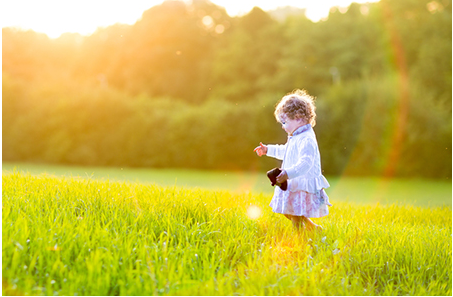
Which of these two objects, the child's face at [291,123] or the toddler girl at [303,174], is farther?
the child's face at [291,123]

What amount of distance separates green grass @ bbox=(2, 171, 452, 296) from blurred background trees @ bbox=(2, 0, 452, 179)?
1046 cm

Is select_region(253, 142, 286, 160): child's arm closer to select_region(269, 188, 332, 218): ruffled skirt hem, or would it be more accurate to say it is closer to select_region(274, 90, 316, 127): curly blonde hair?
select_region(274, 90, 316, 127): curly blonde hair

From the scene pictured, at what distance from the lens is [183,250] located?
3.82 metres

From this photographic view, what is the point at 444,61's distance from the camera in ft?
92.3

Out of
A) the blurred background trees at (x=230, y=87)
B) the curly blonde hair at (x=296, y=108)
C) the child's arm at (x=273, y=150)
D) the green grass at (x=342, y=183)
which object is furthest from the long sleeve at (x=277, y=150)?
the blurred background trees at (x=230, y=87)

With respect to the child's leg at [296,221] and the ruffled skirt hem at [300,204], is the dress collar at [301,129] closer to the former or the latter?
the ruffled skirt hem at [300,204]

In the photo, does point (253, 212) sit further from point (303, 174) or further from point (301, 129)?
point (301, 129)

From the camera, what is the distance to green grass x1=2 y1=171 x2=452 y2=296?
341 cm

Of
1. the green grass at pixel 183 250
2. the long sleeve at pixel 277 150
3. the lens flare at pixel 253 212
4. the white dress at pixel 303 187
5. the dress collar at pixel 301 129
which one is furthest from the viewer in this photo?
the lens flare at pixel 253 212

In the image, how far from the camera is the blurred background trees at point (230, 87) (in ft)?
50.3

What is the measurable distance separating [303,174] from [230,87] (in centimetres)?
3146

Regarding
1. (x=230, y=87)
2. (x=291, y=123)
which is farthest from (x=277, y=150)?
(x=230, y=87)

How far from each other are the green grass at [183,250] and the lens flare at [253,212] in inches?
2.4

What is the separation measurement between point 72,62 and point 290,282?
38460 millimetres
